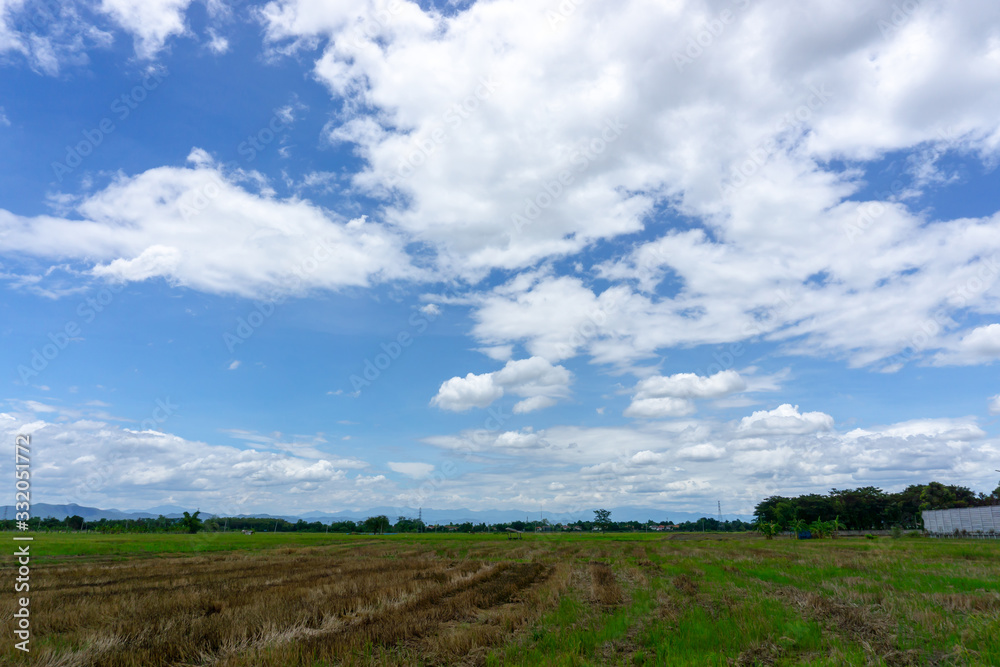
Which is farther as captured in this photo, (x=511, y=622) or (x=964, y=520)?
(x=964, y=520)

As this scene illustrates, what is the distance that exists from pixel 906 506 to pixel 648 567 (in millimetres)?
127148

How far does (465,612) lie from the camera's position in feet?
50.3

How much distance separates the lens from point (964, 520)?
94.8 meters

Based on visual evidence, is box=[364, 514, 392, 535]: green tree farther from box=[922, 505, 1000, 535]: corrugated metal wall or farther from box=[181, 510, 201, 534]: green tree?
box=[922, 505, 1000, 535]: corrugated metal wall

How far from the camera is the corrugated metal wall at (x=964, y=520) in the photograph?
287 feet

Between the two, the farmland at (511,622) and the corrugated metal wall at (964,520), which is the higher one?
the farmland at (511,622)

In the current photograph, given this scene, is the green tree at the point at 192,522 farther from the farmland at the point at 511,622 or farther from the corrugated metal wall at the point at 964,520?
the corrugated metal wall at the point at 964,520

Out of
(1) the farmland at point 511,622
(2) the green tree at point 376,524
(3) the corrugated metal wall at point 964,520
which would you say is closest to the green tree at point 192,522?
(2) the green tree at point 376,524

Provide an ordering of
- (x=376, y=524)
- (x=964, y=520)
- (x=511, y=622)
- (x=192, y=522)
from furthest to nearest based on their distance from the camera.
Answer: (x=376, y=524), (x=192, y=522), (x=964, y=520), (x=511, y=622)

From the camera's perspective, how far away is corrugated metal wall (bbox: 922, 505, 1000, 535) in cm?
8762

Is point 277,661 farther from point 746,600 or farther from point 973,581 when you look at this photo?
point 973,581

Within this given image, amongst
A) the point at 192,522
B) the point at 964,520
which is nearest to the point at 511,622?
the point at 964,520

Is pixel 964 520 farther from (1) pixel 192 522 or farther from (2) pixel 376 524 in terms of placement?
(1) pixel 192 522

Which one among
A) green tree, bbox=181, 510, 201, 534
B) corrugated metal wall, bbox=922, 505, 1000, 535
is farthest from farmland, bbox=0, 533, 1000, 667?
green tree, bbox=181, 510, 201, 534
